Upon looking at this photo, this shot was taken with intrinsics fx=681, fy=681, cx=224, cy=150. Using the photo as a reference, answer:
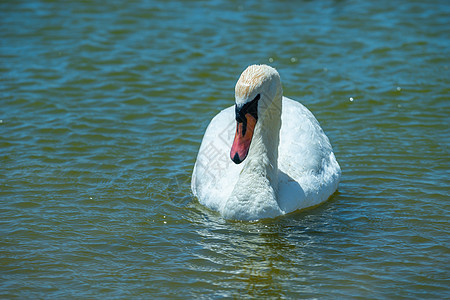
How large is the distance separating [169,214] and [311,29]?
24.8ft

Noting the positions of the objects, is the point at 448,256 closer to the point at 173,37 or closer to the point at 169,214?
the point at 169,214

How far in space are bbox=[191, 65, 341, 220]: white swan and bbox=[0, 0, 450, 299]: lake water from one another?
0.25m

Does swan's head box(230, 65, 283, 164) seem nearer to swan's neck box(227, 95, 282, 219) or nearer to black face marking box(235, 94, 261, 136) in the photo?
black face marking box(235, 94, 261, 136)

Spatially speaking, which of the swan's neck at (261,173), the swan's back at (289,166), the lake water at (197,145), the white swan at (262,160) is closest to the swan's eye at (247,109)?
the white swan at (262,160)

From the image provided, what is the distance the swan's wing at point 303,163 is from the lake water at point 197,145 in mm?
262

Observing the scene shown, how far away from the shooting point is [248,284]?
21.3ft

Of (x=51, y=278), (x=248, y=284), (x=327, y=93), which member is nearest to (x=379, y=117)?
(x=327, y=93)

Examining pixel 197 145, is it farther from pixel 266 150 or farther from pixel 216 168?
pixel 266 150

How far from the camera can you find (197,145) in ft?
32.6

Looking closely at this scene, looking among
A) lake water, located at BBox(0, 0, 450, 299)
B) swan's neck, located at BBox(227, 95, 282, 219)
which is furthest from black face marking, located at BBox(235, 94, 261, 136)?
lake water, located at BBox(0, 0, 450, 299)

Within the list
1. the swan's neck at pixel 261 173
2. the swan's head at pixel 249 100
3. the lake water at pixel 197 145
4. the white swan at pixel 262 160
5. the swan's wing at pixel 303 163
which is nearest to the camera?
the lake water at pixel 197 145

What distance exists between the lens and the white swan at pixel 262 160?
7180mm

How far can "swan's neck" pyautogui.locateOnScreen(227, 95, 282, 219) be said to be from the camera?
7469 millimetres

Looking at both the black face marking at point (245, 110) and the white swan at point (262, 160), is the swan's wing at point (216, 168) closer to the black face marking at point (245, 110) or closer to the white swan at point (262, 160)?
the white swan at point (262, 160)
